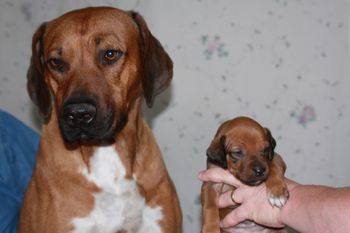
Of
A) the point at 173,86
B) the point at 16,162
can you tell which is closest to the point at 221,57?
the point at 173,86

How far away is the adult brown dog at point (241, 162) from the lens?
7.84ft

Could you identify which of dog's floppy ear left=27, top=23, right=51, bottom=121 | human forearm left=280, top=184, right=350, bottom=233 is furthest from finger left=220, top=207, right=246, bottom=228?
dog's floppy ear left=27, top=23, right=51, bottom=121

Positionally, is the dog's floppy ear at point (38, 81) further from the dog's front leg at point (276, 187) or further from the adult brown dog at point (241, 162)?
the dog's front leg at point (276, 187)

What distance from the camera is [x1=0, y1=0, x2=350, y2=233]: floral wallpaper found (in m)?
3.21

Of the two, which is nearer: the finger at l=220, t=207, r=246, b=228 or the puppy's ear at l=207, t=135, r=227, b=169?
the finger at l=220, t=207, r=246, b=228

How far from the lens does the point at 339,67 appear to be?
3207mm

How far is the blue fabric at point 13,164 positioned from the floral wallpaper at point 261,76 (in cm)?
82

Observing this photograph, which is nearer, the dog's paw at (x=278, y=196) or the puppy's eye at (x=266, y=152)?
the dog's paw at (x=278, y=196)

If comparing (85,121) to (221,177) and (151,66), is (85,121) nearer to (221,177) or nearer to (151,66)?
(151,66)

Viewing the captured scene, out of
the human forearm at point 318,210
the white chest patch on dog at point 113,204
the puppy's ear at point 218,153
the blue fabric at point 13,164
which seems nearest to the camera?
the human forearm at point 318,210

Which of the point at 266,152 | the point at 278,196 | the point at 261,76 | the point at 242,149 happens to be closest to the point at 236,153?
the point at 242,149

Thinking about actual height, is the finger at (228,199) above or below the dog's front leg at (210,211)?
above

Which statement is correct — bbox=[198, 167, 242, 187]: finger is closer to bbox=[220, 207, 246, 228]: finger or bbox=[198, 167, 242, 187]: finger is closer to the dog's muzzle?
bbox=[220, 207, 246, 228]: finger

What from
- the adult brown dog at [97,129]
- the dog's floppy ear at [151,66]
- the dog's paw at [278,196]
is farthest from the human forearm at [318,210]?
the dog's floppy ear at [151,66]
